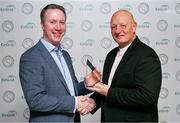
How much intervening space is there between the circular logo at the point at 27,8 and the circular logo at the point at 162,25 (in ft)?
3.74

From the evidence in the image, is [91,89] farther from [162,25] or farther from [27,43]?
[162,25]

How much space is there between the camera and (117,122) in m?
1.89

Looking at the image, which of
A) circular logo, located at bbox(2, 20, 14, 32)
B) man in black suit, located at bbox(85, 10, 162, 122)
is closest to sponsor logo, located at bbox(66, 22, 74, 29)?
circular logo, located at bbox(2, 20, 14, 32)

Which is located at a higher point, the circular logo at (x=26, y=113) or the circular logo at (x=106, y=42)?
the circular logo at (x=106, y=42)

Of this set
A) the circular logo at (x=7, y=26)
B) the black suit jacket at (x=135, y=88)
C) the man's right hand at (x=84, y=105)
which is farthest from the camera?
the circular logo at (x=7, y=26)

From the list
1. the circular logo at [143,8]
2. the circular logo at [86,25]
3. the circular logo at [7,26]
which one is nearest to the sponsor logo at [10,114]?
the circular logo at [7,26]

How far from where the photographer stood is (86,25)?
2.82m

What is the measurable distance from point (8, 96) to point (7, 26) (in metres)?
0.62

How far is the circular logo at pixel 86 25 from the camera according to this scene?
282 centimetres

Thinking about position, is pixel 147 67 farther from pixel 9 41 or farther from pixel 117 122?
pixel 9 41

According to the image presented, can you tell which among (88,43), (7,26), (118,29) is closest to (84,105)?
(118,29)

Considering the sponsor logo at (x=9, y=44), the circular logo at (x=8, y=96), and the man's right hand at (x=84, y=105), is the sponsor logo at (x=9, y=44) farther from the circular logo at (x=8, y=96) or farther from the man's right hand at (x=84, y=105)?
the man's right hand at (x=84, y=105)

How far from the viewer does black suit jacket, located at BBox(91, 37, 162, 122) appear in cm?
179

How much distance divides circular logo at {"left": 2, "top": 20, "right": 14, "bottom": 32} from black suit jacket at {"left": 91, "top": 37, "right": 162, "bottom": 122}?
1.27 m
